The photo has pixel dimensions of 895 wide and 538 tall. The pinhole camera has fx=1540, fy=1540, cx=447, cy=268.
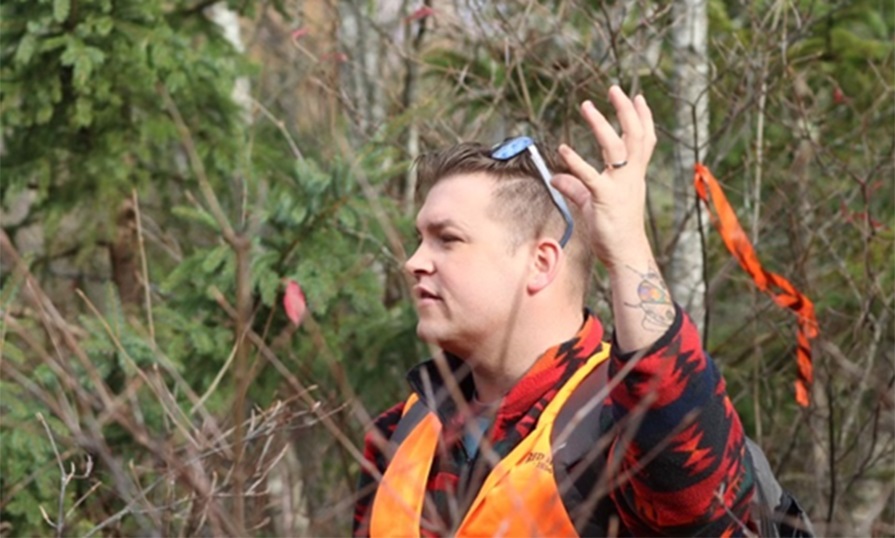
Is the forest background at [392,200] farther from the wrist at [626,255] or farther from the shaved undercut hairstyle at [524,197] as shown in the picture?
the wrist at [626,255]

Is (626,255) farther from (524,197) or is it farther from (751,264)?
(751,264)

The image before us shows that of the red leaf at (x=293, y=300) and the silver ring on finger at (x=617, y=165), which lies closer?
the silver ring on finger at (x=617, y=165)

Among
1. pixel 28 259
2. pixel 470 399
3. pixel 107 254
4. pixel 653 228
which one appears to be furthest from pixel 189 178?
pixel 470 399

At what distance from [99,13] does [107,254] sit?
53.9 inches

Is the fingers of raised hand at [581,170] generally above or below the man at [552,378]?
above

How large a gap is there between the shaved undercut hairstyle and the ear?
3 cm

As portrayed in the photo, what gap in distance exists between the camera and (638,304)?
2721 mm

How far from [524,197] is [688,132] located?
305 cm

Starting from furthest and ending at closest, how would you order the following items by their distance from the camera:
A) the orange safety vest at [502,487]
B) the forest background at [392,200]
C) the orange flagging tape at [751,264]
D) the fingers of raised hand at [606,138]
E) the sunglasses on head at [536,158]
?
the forest background at [392,200]
the orange flagging tape at [751,264]
the sunglasses on head at [536,158]
the orange safety vest at [502,487]
the fingers of raised hand at [606,138]

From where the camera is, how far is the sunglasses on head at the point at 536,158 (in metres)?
3.49

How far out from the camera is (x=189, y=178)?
7082 mm

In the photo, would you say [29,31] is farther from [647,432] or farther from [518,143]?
[647,432]

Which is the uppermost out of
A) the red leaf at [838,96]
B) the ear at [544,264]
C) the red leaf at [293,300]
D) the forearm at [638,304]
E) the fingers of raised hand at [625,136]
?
the fingers of raised hand at [625,136]

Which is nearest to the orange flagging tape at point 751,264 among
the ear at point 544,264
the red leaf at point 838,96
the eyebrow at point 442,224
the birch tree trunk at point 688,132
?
the birch tree trunk at point 688,132
